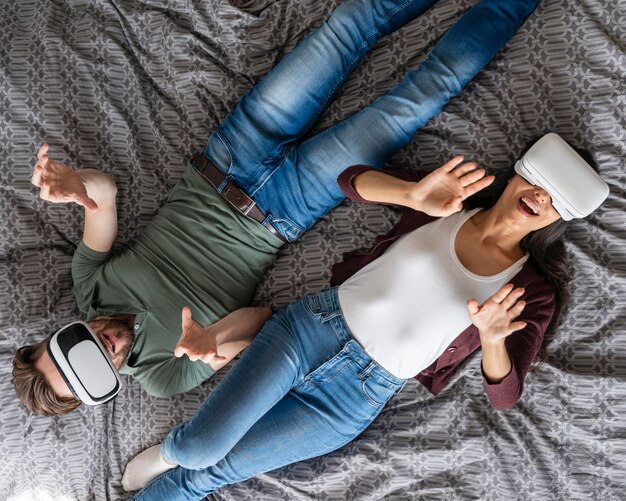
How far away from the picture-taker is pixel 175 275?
1.68 metres

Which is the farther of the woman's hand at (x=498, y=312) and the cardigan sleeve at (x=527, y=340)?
the cardigan sleeve at (x=527, y=340)

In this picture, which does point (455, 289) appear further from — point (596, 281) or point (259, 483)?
point (259, 483)

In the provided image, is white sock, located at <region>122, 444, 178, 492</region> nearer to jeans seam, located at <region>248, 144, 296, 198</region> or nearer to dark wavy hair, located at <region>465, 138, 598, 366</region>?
jeans seam, located at <region>248, 144, 296, 198</region>

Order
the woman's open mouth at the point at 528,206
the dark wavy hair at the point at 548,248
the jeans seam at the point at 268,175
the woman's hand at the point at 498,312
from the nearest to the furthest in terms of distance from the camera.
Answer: the woman's hand at the point at 498,312 → the woman's open mouth at the point at 528,206 → the dark wavy hair at the point at 548,248 → the jeans seam at the point at 268,175

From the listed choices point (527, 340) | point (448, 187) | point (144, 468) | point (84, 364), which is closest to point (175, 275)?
point (84, 364)

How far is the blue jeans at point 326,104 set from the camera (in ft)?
5.22

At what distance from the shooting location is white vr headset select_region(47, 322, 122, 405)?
1.44 m

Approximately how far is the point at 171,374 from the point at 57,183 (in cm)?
56

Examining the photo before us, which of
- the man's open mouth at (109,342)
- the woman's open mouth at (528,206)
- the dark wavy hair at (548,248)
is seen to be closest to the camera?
the woman's open mouth at (528,206)

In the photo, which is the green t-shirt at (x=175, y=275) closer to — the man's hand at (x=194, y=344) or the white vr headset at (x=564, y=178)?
the man's hand at (x=194, y=344)

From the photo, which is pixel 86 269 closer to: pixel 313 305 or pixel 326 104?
pixel 313 305

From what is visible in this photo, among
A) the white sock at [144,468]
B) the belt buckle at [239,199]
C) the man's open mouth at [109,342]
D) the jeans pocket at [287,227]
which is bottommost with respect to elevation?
the white sock at [144,468]

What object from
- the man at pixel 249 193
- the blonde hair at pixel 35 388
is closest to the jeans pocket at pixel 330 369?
the man at pixel 249 193

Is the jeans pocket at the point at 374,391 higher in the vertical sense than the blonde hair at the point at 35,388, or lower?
higher
